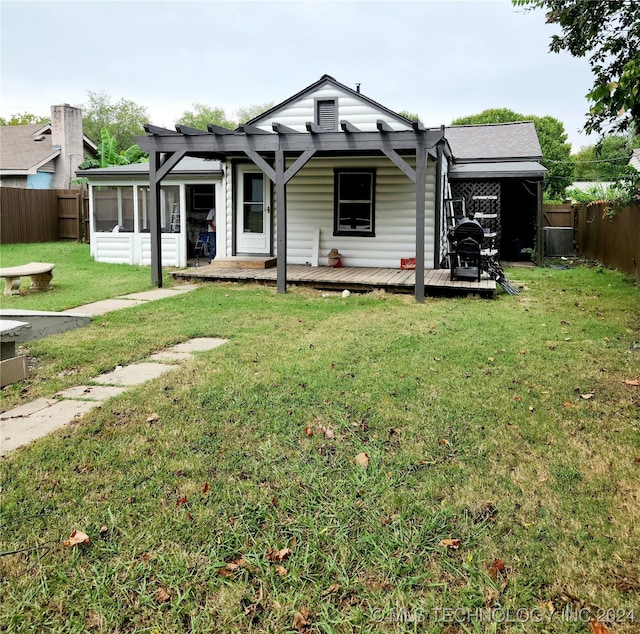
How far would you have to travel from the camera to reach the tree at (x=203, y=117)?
56.3 m

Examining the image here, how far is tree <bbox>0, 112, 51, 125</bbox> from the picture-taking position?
44.1 meters

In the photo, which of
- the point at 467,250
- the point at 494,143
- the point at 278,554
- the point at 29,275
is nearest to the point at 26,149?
the point at 29,275

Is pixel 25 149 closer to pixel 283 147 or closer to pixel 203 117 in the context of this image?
pixel 283 147

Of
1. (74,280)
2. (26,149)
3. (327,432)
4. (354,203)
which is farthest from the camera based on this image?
(26,149)

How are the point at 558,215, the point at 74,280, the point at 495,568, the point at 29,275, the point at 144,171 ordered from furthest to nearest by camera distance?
1. the point at 558,215
2. the point at 144,171
3. the point at 74,280
4. the point at 29,275
5. the point at 495,568

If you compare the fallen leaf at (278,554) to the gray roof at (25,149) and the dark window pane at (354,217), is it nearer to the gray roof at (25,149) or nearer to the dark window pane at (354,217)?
the dark window pane at (354,217)

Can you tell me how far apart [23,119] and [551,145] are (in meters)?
38.8

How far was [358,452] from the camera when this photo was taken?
364cm

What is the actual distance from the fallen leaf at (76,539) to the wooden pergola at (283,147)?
299 inches

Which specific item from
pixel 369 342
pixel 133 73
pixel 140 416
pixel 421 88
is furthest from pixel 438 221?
pixel 133 73

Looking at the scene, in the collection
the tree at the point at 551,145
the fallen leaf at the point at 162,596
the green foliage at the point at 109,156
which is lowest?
the fallen leaf at the point at 162,596

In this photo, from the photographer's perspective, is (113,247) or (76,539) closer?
(76,539)

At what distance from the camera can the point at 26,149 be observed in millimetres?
26953

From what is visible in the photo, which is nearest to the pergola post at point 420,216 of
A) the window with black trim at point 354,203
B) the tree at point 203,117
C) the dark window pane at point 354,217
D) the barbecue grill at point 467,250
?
the barbecue grill at point 467,250
